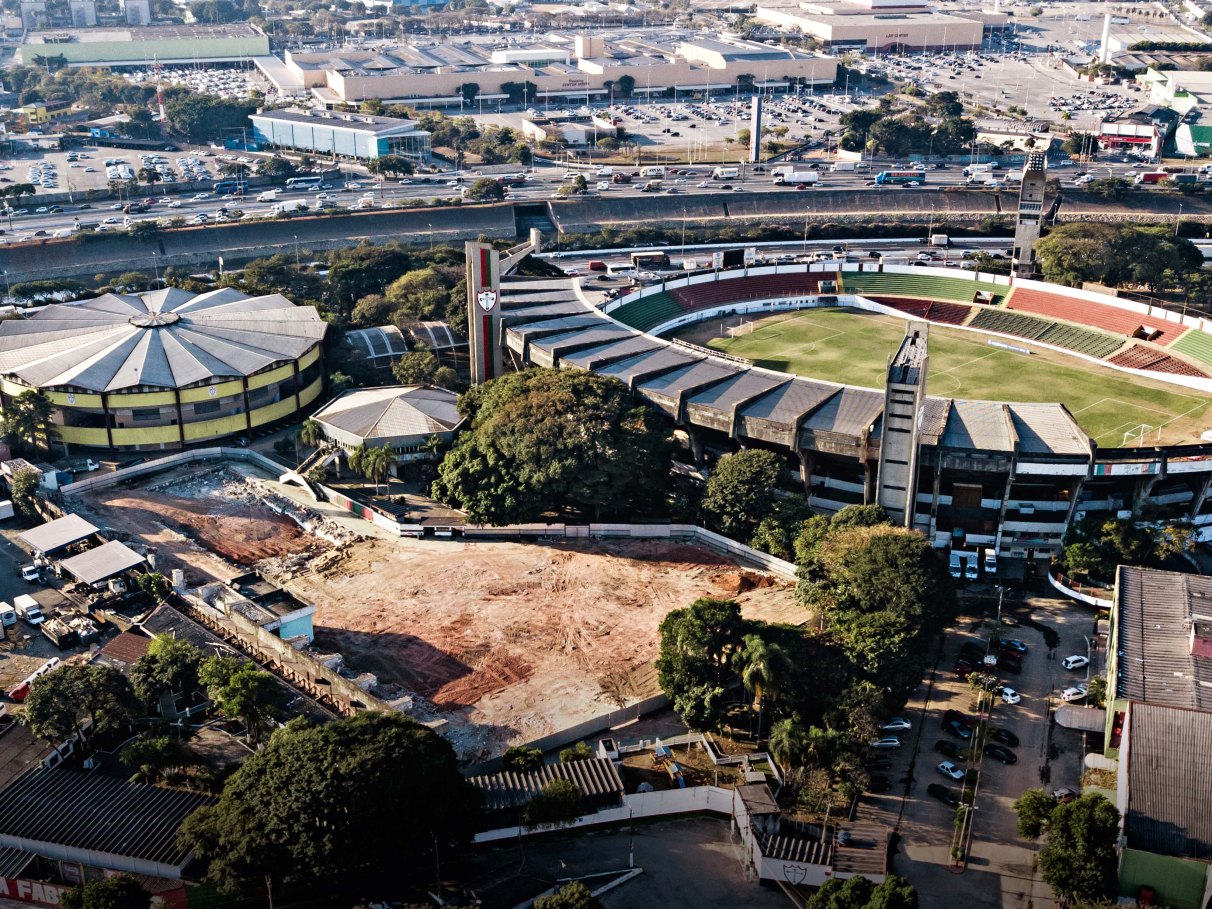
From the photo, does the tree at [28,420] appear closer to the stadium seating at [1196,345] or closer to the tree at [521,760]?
the tree at [521,760]

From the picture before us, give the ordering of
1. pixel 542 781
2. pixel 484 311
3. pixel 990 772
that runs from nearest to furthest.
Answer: pixel 542 781, pixel 990 772, pixel 484 311

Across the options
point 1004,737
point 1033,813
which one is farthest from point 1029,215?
point 1033,813

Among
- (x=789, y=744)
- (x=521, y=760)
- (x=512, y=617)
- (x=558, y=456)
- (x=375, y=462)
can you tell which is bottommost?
(x=512, y=617)

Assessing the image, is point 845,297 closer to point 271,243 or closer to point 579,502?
point 579,502

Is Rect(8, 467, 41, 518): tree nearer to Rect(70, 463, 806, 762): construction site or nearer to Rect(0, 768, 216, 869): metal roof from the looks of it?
Rect(70, 463, 806, 762): construction site

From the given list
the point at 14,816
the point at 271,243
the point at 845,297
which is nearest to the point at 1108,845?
the point at 14,816

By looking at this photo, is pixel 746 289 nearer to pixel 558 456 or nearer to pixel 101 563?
pixel 558 456
